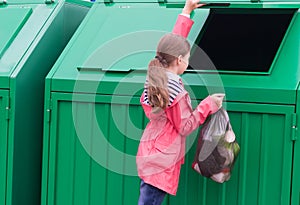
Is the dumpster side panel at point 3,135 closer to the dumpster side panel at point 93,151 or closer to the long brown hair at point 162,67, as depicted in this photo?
the dumpster side panel at point 93,151

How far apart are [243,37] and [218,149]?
964mm

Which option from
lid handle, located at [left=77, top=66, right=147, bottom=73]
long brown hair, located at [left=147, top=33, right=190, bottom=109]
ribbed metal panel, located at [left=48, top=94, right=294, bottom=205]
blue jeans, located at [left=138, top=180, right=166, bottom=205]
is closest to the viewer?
long brown hair, located at [left=147, top=33, right=190, bottom=109]

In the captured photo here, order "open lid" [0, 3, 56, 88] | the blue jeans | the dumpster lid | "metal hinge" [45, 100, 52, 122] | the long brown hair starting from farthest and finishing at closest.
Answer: the dumpster lid < "open lid" [0, 3, 56, 88] < "metal hinge" [45, 100, 52, 122] < the blue jeans < the long brown hair

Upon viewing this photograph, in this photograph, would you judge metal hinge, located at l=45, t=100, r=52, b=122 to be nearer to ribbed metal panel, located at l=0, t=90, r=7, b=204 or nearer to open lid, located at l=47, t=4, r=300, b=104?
open lid, located at l=47, t=4, r=300, b=104

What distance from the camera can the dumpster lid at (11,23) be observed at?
3.20 meters

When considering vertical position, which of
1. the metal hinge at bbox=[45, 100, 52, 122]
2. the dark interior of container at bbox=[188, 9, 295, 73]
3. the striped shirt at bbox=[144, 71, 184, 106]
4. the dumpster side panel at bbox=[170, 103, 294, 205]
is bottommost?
the dumpster side panel at bbox=[170, 103, 294, 205]

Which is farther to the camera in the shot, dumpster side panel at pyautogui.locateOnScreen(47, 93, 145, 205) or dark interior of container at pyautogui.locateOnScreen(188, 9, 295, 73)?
dark interior of container at pyautogui.locateOnScreen(188, 9, 295, 73)

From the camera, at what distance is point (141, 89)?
8.77 ft

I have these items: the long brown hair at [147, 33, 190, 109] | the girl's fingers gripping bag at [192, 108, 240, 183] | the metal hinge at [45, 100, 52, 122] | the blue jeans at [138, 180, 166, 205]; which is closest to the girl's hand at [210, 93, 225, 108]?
the girl's fingers gripping bag at [192, 108, 240, 183]

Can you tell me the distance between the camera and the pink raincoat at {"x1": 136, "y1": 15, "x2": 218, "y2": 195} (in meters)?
2.26

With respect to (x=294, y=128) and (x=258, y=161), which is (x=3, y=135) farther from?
(x=294, y=128)

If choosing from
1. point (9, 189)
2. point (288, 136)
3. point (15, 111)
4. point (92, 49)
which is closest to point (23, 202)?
point (9, 189)

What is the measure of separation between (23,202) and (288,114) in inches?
67.3

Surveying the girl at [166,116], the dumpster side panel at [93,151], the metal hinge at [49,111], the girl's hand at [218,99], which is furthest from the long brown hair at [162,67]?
the metal hinge at [49,111]
